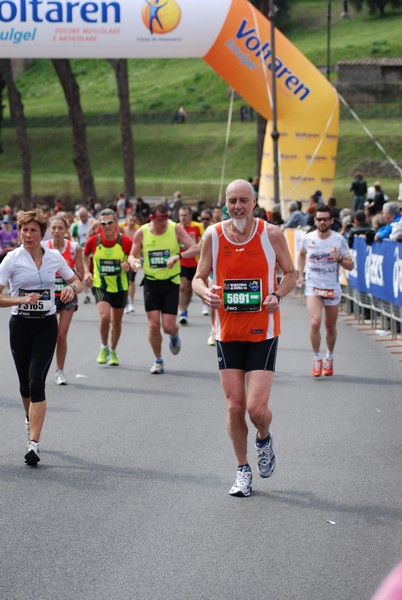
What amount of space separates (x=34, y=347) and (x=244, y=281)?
1959mm

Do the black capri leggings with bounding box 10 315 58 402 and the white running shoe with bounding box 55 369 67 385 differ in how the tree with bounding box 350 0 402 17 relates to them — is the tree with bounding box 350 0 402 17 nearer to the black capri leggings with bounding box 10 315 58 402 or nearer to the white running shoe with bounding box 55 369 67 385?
the white running shoe with bounding box 55 369 67 385

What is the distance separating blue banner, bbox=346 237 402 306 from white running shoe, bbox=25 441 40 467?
8478mm

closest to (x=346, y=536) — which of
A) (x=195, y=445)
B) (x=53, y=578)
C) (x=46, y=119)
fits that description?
(x=53, y=578)

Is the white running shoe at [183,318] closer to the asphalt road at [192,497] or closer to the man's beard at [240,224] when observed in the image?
the asphalt road at [192,497]

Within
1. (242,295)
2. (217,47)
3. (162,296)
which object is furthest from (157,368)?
(217,47)

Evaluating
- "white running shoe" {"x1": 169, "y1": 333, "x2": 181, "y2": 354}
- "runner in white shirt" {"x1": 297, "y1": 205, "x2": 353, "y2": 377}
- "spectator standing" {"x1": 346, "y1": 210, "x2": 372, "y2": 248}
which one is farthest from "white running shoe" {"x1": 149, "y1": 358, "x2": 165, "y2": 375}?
"spectator standing" {"x1": 346, "y1": 210, "x2": 372, "y2": 248}

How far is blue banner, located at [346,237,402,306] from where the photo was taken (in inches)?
667

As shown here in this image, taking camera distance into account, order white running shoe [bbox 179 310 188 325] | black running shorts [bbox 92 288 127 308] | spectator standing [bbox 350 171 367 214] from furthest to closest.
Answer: spectator standing [bbox 350 171 367 214] < white running shoe [bbox 179 310 188 325] < black running shorts [bbox 92 288 127 308]

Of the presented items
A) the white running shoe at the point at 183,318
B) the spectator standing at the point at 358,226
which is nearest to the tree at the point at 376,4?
the spectator standing at the point at 358,226

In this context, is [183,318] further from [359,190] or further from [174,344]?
[359,190]

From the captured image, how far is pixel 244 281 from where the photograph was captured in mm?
8047

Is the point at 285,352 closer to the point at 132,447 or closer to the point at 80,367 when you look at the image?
the point at 80,367

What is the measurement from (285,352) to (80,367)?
2.98 metres

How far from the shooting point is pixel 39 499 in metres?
7.86
